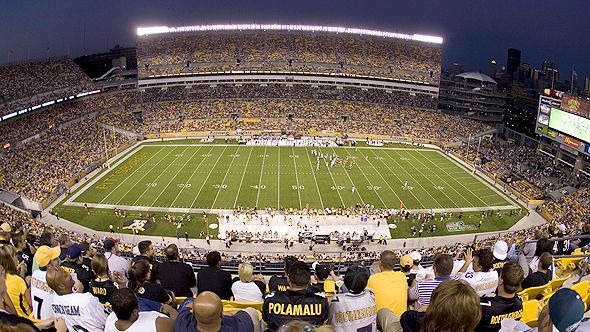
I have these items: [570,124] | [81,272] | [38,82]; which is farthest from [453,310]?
[38,82]

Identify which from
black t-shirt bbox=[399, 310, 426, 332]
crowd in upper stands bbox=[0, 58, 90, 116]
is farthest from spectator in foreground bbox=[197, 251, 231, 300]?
crowd in upper stands bbox=[0, 58, 90, 116]

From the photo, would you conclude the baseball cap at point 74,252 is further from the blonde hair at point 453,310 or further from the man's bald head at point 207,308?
the blonde hair at point 453,310

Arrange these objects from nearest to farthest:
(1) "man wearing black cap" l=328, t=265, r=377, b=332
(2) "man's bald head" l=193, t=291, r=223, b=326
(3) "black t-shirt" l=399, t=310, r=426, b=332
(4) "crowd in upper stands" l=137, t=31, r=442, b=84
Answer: (2) "man's bald head" l=193, t=291, r=223, b=326, (3) "black t-shirt" l=399, t=310, r=426, b=332, (1) "man wearing black cap" l=328, t=265, r=377, b=332, (4) "crowd in upper stands" l=137, t=31, r=442, b=84

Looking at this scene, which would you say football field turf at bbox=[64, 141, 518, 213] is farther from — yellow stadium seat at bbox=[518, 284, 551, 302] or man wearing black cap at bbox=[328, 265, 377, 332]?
man wearing black cap at bbox=[328, 265, 377, 332]

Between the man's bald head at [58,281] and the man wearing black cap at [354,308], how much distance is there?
2.75 meters

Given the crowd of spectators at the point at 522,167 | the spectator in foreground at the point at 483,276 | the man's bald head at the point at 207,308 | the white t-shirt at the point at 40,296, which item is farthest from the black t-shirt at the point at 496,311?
the crowd of spectators at the point at 522,167

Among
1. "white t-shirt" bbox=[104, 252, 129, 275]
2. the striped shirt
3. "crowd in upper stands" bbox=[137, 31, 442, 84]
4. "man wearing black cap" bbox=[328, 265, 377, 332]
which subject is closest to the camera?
"man wearing black cap" bbox=[328, 265, 377, 332]

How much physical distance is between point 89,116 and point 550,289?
52030 mm

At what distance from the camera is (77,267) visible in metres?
6.71

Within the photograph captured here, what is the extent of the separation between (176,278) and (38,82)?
49.2 metres

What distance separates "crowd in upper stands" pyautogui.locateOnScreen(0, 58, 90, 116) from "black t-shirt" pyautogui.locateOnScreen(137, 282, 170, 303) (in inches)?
1615

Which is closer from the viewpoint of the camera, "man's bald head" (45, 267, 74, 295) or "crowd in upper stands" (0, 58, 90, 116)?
"man's bald head" (45, 267, 74, 295)

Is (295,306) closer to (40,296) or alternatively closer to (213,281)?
(213,281)

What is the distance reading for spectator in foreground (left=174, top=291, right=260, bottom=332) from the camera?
334cm
